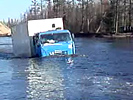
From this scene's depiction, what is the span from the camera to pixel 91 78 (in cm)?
1912

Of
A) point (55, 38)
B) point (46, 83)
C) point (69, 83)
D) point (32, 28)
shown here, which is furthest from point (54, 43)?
point (69, 83)

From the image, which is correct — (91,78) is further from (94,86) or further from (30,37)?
(30,37)

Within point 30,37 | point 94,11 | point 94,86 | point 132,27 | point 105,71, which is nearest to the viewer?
point 94,86

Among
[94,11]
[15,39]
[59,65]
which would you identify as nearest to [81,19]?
[94,11]

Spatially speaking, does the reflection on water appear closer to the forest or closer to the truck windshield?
the truck windshield

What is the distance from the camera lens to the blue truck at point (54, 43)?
98.6ft

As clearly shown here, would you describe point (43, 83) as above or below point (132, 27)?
above

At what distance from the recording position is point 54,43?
98.7 ft

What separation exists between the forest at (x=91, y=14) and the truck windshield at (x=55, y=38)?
224ft

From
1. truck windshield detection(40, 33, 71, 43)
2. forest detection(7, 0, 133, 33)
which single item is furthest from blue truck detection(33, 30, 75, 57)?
forest detection(7, 0, 133, 33)

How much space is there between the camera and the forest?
10843 cm

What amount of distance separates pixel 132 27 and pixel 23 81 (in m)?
85.6

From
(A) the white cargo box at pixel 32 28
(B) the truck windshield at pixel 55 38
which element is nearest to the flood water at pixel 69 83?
(B) the truck windshield at pixel 55 38

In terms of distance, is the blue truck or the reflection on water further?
the blue truck
